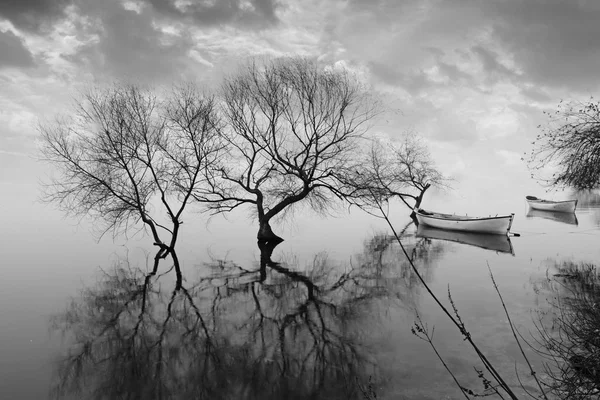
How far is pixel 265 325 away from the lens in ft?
32.9

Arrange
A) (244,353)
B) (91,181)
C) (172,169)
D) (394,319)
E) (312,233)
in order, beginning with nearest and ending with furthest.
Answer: (244,353), (394,319), (91,181), (172,169), (312,233)

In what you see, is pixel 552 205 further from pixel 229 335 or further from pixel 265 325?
pixel 229 335

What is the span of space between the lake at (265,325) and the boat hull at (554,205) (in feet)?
122

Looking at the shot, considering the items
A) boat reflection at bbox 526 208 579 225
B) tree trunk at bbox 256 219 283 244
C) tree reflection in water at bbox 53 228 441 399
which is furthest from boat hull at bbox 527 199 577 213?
tree reflection in water at bbox 53 228 441 399

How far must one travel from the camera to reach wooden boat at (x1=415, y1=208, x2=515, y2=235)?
27.4 meters

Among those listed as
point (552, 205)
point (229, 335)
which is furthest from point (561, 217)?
point (229, 335)

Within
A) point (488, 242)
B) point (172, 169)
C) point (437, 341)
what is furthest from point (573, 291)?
point (172, 169)

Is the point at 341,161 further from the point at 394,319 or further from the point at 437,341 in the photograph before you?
the point at 437,341

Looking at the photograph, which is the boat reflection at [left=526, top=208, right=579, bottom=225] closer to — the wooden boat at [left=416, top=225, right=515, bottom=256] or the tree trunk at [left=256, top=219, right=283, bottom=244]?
the wooden boat at [left=416, top=225, right=515, bottom=256]

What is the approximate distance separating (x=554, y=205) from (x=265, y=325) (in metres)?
60.5

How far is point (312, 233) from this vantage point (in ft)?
110

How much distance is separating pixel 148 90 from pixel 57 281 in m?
10.8

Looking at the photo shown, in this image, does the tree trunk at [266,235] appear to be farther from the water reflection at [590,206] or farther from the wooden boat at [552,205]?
the wooden boat at [552,205]

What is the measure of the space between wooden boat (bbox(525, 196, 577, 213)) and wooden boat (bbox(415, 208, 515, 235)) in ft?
95.3
